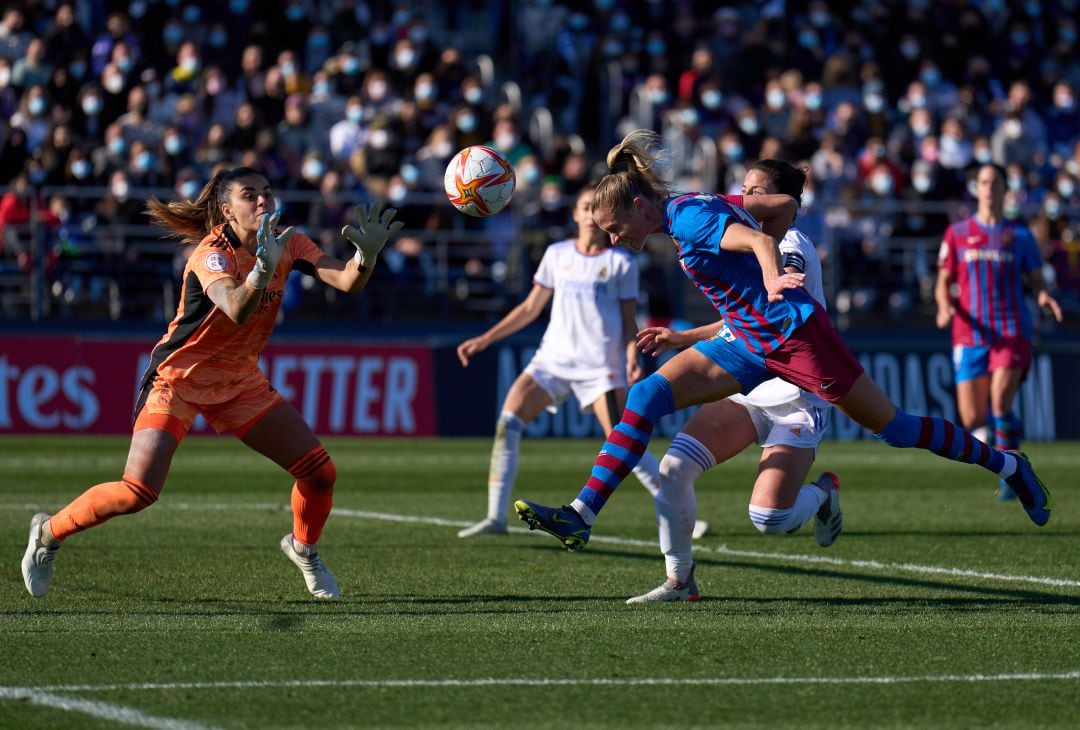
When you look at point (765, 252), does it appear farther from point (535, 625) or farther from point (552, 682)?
point (552, 682)

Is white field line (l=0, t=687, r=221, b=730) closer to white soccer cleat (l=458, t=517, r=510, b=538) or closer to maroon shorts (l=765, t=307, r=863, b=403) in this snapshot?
maroon shorts (l=765, t=307, r=863, b=403)

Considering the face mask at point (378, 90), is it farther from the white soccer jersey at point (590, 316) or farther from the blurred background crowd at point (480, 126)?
the white soccer jersey at point (590, 316)

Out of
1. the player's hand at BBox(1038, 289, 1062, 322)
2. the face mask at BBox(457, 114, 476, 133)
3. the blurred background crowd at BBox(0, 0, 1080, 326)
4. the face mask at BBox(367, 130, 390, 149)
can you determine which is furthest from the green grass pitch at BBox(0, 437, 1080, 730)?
the face mask at BBox(457, 114, 476, 133)

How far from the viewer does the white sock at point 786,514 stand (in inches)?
323

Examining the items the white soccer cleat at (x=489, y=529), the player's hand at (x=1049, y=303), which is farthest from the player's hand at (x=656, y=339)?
the player's hand at (x=1049, y=303)

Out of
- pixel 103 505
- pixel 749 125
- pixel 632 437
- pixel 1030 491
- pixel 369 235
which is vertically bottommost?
pixel 103 505

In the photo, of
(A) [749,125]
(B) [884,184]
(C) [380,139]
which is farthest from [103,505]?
(A) [749,125]

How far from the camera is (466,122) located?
23328 mm

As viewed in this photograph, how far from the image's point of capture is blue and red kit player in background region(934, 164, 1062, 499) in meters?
13.7

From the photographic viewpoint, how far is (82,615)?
24.9 ft

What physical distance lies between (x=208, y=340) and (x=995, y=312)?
7860mm

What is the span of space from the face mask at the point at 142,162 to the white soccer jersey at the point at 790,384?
15.0 m

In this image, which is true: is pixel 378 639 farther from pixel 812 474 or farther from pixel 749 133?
pixel 749 133

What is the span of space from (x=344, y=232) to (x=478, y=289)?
15033 millimetres
